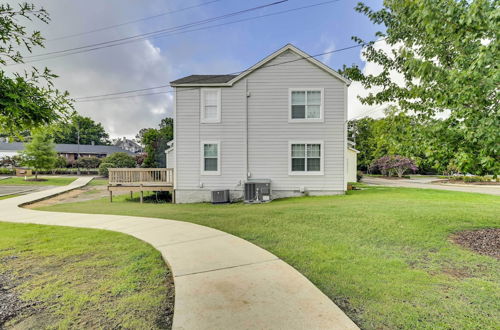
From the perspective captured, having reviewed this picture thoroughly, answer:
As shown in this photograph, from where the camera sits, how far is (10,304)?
2.58 m

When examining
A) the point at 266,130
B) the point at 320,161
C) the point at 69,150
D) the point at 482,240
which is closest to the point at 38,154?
the point at 266,130

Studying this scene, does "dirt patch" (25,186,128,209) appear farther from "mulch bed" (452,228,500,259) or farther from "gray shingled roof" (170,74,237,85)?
"mulch bed" (452,228,500,259)

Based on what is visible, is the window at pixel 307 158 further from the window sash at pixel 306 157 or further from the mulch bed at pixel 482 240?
the mulch bed at pixel 482 240

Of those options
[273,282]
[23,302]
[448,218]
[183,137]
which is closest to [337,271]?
[273,282]

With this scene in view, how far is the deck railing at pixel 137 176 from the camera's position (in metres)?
12.4

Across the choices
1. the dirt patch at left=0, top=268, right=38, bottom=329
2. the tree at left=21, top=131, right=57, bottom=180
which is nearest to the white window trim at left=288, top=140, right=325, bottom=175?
the dirt patch at left=0, top=268, right=38, bottom=329

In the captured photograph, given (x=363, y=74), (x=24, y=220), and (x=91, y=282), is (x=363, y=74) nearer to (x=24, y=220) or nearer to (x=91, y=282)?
(x=91, y=282)

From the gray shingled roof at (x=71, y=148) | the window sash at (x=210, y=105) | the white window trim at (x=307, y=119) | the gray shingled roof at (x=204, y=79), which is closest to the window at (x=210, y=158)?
the window sash at (x=210, y=105)

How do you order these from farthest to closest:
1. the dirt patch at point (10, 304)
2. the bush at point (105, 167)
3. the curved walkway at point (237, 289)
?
the bush at point (105, 167)
the dirt patch at point (10, 304)
the curved walkway at point (237, 289)

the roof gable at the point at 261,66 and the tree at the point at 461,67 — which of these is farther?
the roof gable at the point at 261,66

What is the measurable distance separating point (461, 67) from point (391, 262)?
9.91 feet

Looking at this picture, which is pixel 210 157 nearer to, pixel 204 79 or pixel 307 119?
pixel 204 79

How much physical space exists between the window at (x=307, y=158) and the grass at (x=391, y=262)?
5.19 m

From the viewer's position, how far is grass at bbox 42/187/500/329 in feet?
7.34
